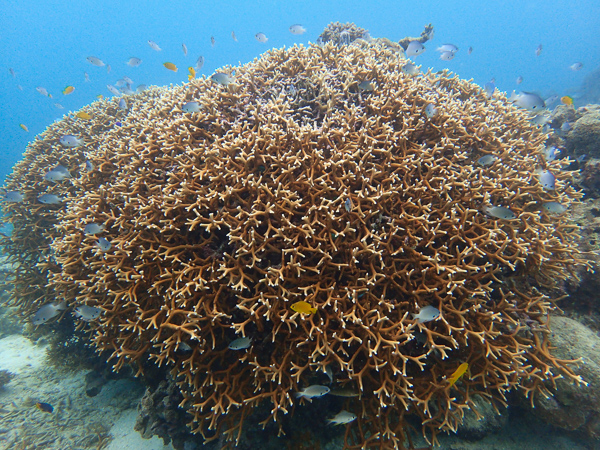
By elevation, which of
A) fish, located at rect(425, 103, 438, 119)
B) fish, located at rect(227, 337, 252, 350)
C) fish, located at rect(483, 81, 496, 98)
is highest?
fish, located at rect(483, 81, 496, 98)

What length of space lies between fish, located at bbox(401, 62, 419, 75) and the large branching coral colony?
39.4 inches

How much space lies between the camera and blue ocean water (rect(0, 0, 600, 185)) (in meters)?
88.8

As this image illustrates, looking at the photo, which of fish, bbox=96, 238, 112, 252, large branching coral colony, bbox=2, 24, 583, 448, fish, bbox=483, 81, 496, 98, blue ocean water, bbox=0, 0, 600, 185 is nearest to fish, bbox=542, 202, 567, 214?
large branching coral colony, bbox=2, 24, 583, 448

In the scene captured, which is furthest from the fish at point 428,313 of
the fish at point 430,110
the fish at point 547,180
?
the fish at point 430,110

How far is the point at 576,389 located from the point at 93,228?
258 inches

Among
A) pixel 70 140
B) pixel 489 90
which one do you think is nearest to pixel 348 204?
pixel 489 90

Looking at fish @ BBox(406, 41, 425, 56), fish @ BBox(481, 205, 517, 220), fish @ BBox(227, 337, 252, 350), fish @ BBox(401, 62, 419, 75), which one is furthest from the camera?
fish @ BBox(406, 41, 425, 56)

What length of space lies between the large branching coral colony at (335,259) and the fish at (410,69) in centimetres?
100

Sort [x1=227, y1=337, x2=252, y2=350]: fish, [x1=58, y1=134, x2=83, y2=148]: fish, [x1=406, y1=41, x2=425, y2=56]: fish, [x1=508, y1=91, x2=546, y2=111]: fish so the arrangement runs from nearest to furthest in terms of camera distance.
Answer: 1. [x1=227, y1=337, x2=252, y2=350]: fish
2. [x1=508, y1=91, x2=546, y2=111]: fish
3. [x1=58, y1=134, x2=83, y2=148]: fish
4. [x1=406, y1=41, x2=425, y2=56]: fish

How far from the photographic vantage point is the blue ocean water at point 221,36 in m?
88.8

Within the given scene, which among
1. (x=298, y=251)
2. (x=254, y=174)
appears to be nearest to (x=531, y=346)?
(x=298, y=251)

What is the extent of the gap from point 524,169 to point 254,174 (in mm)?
3987

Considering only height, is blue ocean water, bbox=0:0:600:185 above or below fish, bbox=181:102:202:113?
above

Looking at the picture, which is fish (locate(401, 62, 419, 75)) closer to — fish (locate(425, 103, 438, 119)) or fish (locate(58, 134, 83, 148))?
fish (locate(425, 103, 438, 119))
